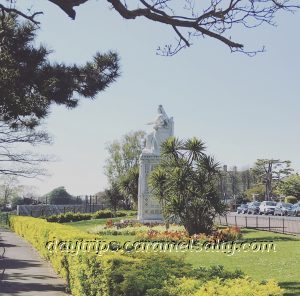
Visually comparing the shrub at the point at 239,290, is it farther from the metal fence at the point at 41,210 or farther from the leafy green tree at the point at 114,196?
the leafy green tree at the point at 114,196

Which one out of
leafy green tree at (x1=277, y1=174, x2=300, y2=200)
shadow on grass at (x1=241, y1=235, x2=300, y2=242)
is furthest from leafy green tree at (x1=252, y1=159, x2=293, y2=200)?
shadow on grass at (x1=241, y1=235, x2=300, y2=242)

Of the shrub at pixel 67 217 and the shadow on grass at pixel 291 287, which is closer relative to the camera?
the shadow on grass at pixel 291 287

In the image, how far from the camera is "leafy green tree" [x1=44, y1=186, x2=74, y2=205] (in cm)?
7217

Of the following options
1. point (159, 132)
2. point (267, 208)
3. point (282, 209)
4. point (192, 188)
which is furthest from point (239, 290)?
point (267, 208)

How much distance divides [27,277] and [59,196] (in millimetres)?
62810

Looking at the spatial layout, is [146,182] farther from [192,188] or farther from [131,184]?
[131,184]

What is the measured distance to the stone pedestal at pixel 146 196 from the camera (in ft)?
92.1

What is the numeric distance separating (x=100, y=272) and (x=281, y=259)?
22.3 feet

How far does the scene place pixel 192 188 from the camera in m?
19.2

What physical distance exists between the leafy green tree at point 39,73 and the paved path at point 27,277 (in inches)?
145

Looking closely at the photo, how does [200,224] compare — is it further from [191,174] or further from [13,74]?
[13,74]

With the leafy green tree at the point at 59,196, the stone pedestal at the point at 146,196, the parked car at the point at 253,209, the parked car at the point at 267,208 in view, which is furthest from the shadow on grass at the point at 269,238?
the leafy green tree at the point at 59,196

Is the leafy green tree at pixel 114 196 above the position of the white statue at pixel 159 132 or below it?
below

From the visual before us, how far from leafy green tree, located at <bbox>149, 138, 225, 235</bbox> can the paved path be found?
218 inches
